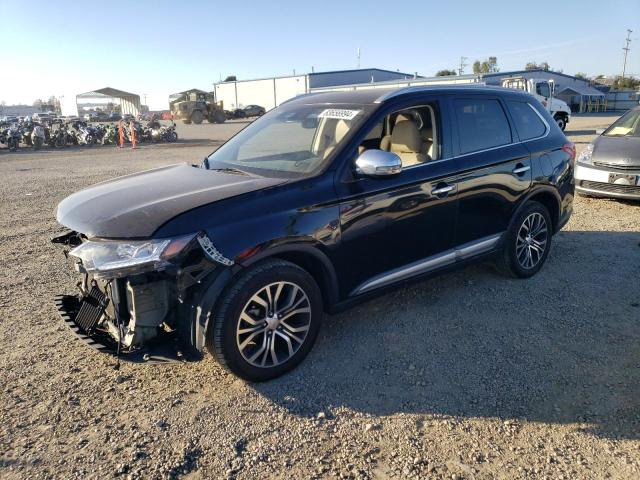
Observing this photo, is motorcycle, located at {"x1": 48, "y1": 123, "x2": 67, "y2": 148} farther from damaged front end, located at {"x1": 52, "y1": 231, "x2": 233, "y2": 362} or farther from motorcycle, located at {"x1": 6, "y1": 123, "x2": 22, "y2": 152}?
damaged front end, located at {"x1": 52, "y1": 231, "x2": 233, "y2": 362}

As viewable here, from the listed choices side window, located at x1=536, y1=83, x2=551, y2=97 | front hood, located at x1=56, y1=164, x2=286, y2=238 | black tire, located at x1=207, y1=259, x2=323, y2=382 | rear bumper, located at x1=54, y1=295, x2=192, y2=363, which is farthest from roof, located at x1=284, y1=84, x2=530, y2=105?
side window, located at x1=536, y1=83, x2=551, y2=97

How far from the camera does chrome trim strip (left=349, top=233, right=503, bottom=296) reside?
3.72 metres

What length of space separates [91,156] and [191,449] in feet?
63.5

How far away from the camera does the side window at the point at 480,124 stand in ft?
13.9

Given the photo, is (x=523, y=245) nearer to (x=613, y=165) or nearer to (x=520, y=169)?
(x=520, y=169)

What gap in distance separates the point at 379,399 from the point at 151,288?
1.56m

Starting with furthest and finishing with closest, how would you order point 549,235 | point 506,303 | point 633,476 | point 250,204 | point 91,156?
point 91,156 < point 549,235 < point 506,303 < point 250,204 < point 633,476

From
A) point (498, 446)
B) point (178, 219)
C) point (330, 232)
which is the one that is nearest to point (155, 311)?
Answer: point (178, 219)

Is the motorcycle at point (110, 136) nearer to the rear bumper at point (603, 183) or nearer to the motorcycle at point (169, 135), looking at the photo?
the motorcycle at point (169, 135)

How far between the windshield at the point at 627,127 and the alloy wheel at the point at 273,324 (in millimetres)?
7623

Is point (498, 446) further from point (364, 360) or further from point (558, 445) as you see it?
point (364, 360)

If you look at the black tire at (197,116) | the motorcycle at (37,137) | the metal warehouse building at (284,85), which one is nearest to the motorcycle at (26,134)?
the motorcycle at (37,137)

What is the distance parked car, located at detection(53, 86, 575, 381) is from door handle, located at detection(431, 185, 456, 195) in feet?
0.04

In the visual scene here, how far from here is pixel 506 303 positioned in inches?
176
